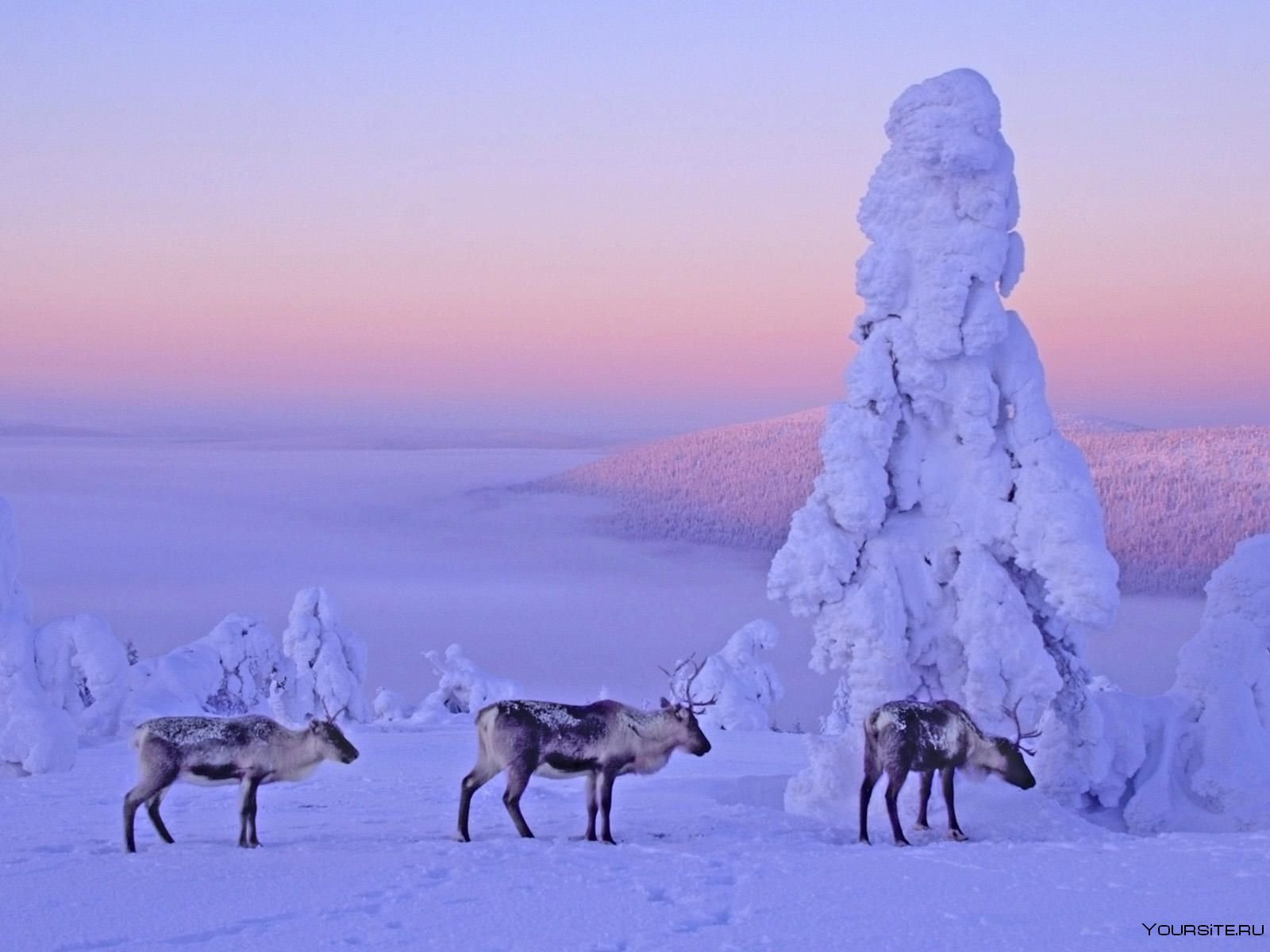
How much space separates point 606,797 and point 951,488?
7.75m

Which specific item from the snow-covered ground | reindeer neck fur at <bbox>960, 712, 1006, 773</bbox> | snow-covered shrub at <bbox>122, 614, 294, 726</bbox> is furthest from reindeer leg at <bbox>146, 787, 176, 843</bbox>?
snow-covered shrub at <bbox>122, 614, 294, 726</bbox>

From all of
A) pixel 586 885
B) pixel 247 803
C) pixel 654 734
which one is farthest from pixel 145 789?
pixel 654 734

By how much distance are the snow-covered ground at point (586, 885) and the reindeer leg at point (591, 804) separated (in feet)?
0.70

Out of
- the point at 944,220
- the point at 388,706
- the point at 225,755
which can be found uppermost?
the point at 944,220

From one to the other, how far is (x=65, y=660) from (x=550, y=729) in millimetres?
14039

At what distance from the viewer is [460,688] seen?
3984 cm

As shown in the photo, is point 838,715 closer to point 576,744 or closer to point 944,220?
point 944,220

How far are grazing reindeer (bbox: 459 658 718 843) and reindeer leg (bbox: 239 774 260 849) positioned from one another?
1.93 metres

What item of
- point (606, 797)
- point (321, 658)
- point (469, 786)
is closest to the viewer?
point (469, 786)

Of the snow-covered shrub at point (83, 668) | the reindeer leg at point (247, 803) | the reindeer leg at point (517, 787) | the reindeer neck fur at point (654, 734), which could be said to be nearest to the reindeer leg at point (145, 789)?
the reindeer leg at point (247, 803)

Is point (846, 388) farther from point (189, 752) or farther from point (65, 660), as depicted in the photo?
point (65, 660)

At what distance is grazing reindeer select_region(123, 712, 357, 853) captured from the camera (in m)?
12.3

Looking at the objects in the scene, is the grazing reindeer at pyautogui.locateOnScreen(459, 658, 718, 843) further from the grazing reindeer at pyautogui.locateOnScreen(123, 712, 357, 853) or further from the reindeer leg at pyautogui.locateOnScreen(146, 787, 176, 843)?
the reindeer leg at pyautogui.locateOnScreen(146, 787, 176, 843)

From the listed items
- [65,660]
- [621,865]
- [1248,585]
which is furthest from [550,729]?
[65,660]
